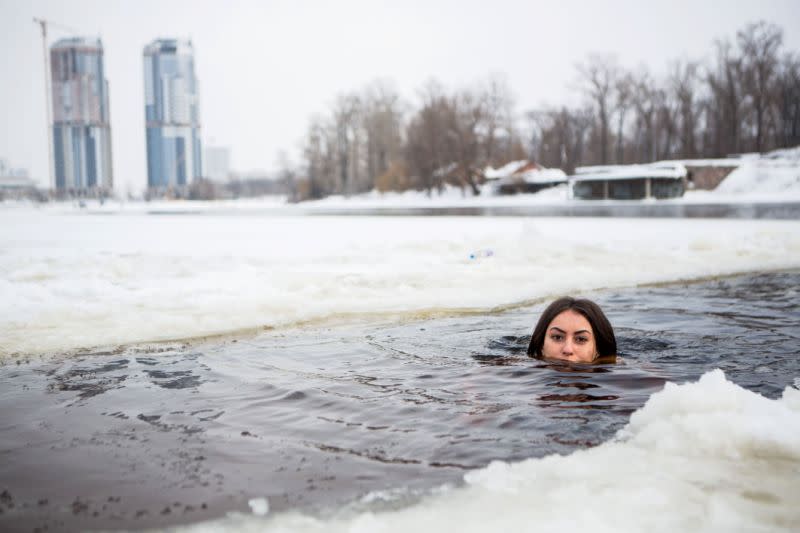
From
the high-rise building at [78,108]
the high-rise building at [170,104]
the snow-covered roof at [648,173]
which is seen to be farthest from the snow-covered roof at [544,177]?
the high-rise building at [170,104]

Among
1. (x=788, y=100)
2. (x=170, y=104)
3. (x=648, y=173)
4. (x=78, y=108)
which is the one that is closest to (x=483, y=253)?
(x=78, y=108)

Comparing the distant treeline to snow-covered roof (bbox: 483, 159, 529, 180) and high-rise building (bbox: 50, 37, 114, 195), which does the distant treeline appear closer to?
snow-covered roof (bbox: 483, 159, 529, 180)

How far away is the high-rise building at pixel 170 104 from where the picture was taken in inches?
4033

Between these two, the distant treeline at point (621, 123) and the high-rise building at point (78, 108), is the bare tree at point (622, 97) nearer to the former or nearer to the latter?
the distant treeline at point (621, 123)

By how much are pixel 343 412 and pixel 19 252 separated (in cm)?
1209

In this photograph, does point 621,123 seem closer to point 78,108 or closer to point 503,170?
point 503,170

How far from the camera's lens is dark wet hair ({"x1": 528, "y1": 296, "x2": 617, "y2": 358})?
16.7 ft

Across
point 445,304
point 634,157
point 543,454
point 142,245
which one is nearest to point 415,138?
point 634,157

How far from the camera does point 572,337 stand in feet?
16.8

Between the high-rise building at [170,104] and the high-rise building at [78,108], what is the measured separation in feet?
185

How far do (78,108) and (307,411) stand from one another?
45.1m

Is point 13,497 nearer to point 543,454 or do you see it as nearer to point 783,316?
point 543,454

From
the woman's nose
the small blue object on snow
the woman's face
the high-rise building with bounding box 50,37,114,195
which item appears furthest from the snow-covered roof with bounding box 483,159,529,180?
the woman's nose

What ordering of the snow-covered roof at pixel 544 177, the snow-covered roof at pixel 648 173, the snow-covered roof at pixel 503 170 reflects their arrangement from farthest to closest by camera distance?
the snow-covered roof at pixel 503 170 < the snow-covered roof at pixel 544 177 < the snow-covered roof at pixel 648 173
